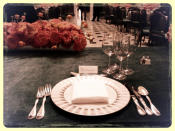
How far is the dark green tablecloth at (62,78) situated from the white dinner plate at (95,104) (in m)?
0.02

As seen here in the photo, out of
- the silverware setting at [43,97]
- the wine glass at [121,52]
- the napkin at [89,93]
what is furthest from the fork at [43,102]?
the wine glass at [121,52]

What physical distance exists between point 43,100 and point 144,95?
41 centimetres

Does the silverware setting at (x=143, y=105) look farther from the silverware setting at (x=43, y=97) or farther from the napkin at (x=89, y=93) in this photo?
the silverware setting at (x=43, y=97)

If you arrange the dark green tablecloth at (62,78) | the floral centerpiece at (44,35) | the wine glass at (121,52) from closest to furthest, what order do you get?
the dark green tablecloth at (62,78) → the wine glass at (121,52) → the floral centerpiece at (44,35)

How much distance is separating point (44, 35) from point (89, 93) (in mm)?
606

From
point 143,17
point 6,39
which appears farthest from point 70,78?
point 143,17

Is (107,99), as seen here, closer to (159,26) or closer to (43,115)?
(43,115)

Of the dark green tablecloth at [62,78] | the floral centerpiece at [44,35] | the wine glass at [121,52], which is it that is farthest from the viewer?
the floral centerpiece at [44,35]

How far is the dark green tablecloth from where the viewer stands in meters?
0.64

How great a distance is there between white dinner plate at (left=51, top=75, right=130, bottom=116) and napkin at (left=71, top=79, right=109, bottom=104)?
15 millimetres

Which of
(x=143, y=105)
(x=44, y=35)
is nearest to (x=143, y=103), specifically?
(x=143, y=105)

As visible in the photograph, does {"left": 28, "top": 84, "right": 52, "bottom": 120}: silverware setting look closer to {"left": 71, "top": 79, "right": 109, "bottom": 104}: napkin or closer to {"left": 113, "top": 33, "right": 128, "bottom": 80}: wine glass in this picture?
{"left": 71, "top": 79, "right": 109, "bottom": 104}: napkin

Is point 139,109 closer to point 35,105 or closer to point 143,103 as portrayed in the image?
point 143,103

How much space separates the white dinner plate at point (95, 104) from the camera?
65cm
